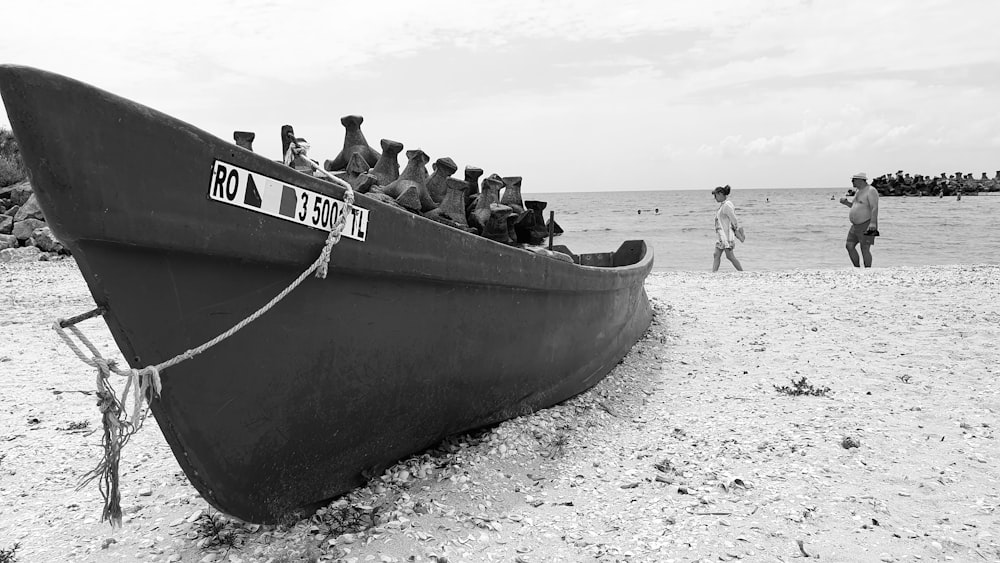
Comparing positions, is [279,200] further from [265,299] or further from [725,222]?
[725,222]

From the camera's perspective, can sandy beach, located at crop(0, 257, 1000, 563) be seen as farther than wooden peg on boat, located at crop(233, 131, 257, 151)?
No

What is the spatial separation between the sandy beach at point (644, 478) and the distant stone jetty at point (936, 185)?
67279 millimetres

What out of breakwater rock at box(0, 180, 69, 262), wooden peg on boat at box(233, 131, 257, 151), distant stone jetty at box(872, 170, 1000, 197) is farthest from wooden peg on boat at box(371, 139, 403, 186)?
distant stone jetty at box(872, 170, 1000, 197)

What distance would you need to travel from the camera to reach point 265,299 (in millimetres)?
2303

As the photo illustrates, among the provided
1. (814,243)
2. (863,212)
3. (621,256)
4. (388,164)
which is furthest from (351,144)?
(814,243)

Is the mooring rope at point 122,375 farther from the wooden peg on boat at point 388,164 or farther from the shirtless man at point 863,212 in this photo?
the shirtless man at point 863,212

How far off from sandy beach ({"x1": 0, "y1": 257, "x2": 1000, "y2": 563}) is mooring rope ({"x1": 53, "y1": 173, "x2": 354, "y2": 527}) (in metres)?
0.70

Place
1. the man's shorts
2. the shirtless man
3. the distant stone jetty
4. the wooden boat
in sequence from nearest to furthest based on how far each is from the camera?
the wooden boat, the shirtless man, the man's shorts, the distant stone jetty

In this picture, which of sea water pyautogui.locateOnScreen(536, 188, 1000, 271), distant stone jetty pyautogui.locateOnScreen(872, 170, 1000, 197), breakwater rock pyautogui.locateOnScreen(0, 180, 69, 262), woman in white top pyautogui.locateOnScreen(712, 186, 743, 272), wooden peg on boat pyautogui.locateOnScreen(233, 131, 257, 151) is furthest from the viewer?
distant stone jetty pyautogui.locateOnScreen(872, 170, 1000, 197)

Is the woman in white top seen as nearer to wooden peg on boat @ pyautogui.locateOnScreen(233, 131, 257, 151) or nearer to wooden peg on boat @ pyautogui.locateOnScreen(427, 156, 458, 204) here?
wooden peg on boat @ pyautogui.locateOnScreen(427, 156, 458, 204)

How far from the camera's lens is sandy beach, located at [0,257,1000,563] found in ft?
8.96

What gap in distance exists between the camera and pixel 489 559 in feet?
8.75

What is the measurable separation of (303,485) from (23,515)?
4.99 ft

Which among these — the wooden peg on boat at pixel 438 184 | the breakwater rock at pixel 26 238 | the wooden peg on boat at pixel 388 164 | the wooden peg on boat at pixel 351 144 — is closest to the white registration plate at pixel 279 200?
the wooden peg on boat at pixel 388 164
